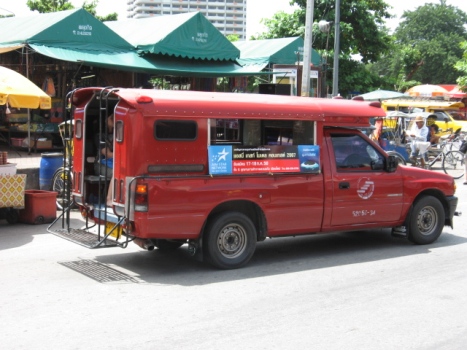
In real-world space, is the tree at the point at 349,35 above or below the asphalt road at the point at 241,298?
above

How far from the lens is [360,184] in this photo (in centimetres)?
866

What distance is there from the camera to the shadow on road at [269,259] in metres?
7.54

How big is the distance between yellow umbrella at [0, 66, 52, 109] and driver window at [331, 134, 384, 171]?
237 inches

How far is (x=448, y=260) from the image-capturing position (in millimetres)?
8516

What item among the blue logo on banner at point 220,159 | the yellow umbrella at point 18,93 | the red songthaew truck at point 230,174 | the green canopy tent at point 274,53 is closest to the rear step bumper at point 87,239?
the red songthaew truck at point 230,174

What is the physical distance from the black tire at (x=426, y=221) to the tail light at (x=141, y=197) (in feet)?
13.4

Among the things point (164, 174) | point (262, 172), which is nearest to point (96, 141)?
point (164, 174)

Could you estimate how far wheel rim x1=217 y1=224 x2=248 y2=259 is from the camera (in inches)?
305

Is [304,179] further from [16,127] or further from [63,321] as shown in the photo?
[16,127]

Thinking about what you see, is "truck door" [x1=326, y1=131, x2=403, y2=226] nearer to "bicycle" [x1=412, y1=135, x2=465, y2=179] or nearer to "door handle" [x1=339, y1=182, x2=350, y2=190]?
"door handle" [x1=339, y1=182, x2=350, y2=190]

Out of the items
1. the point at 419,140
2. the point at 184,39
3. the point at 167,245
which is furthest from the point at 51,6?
the point at 167,245

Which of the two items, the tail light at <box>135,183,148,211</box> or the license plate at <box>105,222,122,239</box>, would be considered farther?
the license plate at <box>105,222,122,239</box>

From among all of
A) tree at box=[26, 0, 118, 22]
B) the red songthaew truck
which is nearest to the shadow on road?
the red songthaew truck

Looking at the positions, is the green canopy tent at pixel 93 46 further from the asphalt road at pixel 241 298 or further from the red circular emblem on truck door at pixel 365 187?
the red circular emblem on truck door at pixel 365 187
